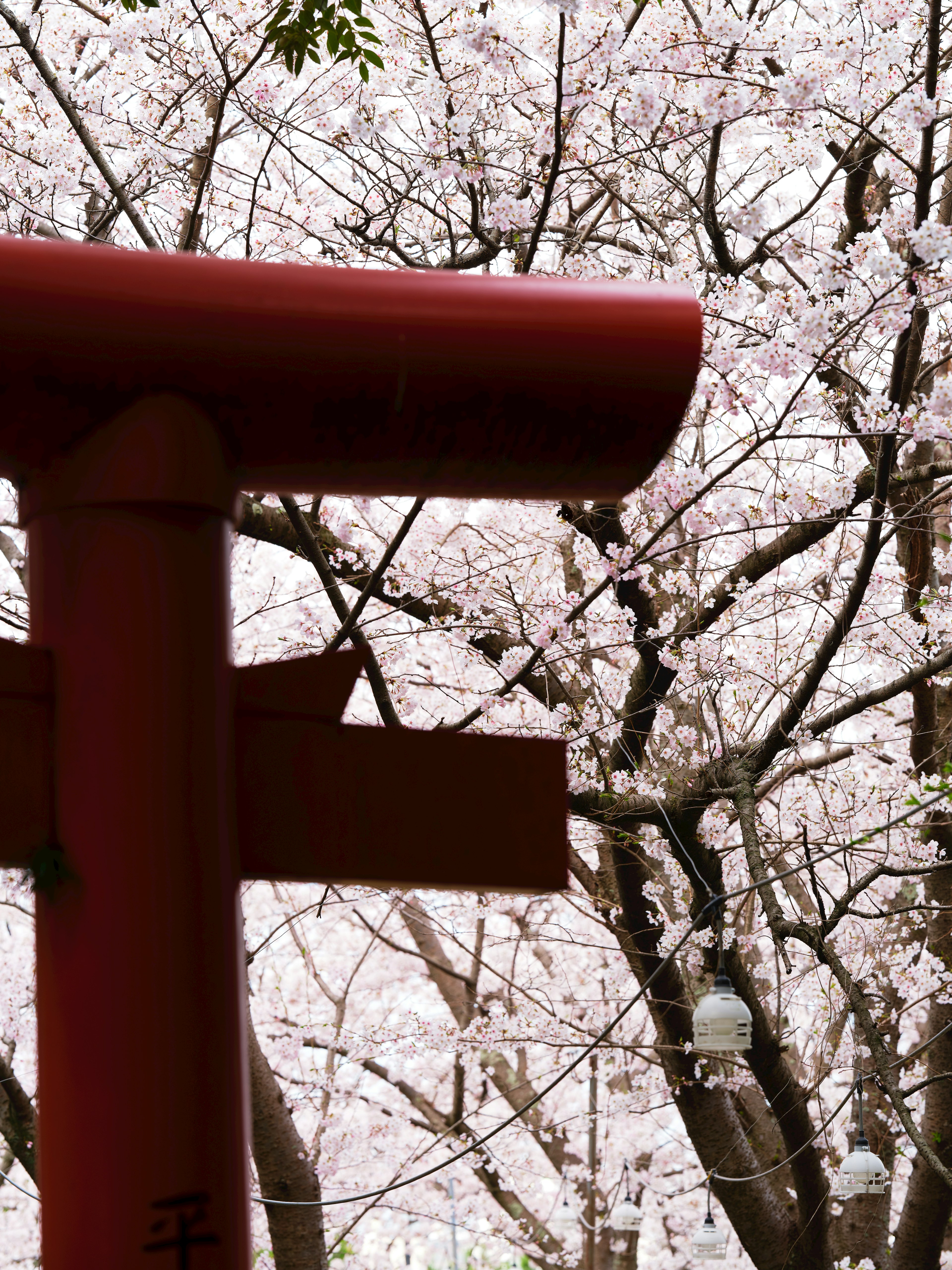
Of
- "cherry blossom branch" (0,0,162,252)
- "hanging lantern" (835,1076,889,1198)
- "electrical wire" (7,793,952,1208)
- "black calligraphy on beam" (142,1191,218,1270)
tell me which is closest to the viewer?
"black calligraphy on beam" (142,1191,218,1270)

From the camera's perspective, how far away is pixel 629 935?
22.6 ft

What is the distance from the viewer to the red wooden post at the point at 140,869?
104cm

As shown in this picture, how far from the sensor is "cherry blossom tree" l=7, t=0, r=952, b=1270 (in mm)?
5141

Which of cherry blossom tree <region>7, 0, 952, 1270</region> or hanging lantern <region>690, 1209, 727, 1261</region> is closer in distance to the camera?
cherry blossom tree <region>7, 0, 952, 1270</region>

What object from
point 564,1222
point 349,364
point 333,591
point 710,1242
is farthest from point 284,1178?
point 564,1222

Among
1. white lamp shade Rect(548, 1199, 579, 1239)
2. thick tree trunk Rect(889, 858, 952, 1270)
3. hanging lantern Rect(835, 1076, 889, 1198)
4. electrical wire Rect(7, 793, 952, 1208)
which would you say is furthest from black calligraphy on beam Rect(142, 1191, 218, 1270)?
white lamp shade Rect(548, 1199, 579, 1239)

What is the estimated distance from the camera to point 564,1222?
39.2 feet

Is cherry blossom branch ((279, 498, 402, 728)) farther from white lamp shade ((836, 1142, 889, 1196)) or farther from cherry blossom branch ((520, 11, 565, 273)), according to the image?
white lamp shade ((836, 1142, 889, 1196))

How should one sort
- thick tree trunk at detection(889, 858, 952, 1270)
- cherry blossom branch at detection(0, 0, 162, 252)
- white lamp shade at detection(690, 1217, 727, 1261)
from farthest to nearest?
white lamp shade at detection(690, 1217, 727, 1261) → thick tree trunk at detection(889, 858, 952, 1270) → cherry blossom branch at detection(0, 0, 162, 252)

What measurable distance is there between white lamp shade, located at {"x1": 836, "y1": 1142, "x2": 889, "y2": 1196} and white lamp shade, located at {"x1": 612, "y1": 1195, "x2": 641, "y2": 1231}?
12.1 feet

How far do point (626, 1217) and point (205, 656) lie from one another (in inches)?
379

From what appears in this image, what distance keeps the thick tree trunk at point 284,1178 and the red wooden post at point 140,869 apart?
543cm

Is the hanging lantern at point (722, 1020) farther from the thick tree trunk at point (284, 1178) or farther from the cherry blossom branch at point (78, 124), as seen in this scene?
the cherry blossom branch at point (78, 124)

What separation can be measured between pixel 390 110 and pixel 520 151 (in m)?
0.66
